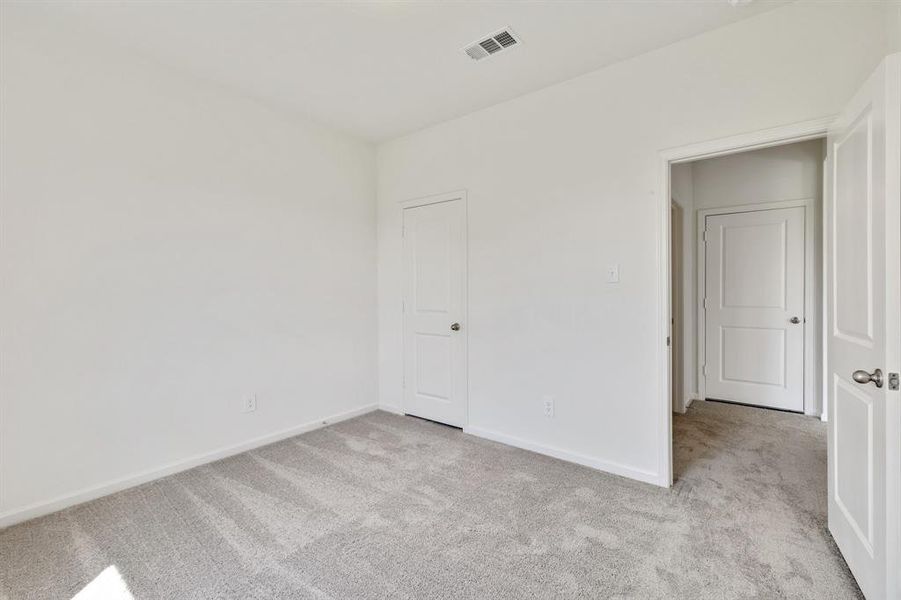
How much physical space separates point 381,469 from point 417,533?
2.57ft

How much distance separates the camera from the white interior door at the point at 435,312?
138 inches

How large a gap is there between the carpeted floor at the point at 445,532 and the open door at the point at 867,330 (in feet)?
0.93

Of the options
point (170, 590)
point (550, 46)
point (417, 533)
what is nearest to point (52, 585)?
point (170, 590)

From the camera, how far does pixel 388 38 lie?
2.36 meters

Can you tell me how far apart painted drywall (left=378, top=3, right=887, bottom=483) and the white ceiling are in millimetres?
196

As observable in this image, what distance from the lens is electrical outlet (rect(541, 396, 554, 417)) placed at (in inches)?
117

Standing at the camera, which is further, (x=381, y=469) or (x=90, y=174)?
(x=381, y=469)

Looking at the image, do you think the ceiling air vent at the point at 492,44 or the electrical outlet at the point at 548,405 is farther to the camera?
the electrical outlet at the point at 548,405

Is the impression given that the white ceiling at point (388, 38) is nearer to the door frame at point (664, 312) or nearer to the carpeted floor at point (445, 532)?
the door frame at point (664, 312)

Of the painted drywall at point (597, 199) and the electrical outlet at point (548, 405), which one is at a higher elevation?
the painted drywall at point (597, 199)

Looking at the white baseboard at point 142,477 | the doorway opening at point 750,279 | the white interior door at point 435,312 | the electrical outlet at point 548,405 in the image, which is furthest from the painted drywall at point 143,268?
the doorway opening at point 750,279

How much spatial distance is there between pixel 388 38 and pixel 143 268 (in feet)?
6.72

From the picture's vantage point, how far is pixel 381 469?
2736mm

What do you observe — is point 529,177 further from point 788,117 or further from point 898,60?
point 898,60
